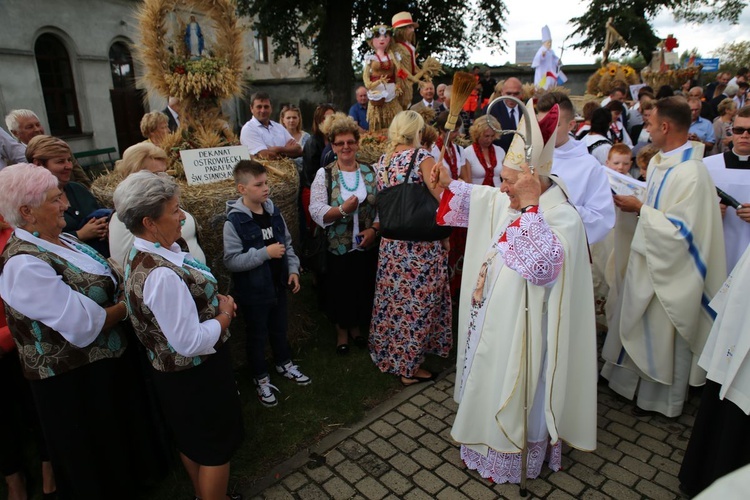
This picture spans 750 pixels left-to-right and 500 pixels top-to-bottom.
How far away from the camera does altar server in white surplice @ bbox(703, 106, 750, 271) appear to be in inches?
141

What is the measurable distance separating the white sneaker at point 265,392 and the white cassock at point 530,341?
151 centimetres

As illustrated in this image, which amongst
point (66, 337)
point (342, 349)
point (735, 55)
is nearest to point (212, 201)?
point (66, 337)

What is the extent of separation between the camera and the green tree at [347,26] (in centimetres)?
1389

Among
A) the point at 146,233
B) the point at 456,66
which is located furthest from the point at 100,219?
the point at 456,66

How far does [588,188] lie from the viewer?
3.65 metres

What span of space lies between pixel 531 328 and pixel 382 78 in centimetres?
422

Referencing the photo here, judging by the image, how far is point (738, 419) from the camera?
2580 mm

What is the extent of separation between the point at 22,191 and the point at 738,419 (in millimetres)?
3676

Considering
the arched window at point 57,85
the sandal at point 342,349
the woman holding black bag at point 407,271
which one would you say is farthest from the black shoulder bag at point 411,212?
the arched window at point 57,85

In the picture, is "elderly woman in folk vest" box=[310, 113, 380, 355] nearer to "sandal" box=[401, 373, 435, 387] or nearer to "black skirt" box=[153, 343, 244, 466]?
"sandal" box=[401, 373, 435, 387]

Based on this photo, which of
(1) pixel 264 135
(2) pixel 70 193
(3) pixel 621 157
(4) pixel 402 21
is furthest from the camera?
(4) pixel 402 21

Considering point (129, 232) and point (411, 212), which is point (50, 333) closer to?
point (129, 232)

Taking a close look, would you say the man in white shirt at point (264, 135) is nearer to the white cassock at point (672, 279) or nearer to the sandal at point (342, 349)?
the sandal at point (342, 349)

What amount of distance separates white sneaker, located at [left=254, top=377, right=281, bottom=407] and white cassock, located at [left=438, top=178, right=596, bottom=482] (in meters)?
1.51
